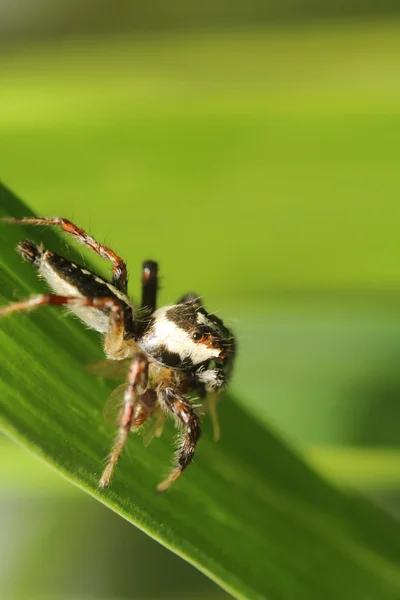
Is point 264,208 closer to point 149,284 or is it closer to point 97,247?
point 149,284

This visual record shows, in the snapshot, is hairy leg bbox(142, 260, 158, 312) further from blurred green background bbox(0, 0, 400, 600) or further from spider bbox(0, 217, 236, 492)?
blurred green background bbox(0, 0, 400, 600)

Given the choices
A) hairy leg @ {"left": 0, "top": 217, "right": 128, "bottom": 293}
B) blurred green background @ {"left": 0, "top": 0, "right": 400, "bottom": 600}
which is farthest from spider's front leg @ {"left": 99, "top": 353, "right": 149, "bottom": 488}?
blurred green background @ {"left": 0, "top": 0, "right": 400, "bottom": 600}

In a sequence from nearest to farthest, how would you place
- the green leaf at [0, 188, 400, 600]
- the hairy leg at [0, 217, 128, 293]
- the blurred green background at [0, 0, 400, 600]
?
the green leaf at [0, 188, 400, 600]
the hairy leg at [0, 217, 128, 293]
the blurred green background at [0, 0, 400, 600]

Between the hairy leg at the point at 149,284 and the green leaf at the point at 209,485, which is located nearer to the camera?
the green leaf at the point at 209,485

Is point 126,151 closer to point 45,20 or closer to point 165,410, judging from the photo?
point 165,410

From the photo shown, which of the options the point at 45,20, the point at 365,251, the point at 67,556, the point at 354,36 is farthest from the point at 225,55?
the point at 67,556

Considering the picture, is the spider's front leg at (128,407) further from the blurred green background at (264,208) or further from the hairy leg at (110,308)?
the blurred green background at (264,208)

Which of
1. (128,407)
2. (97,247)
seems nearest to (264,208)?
(97,247)

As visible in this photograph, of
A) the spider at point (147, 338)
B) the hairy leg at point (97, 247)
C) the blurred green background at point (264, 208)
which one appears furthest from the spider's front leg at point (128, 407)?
the blurred green background at point (264, 208)
